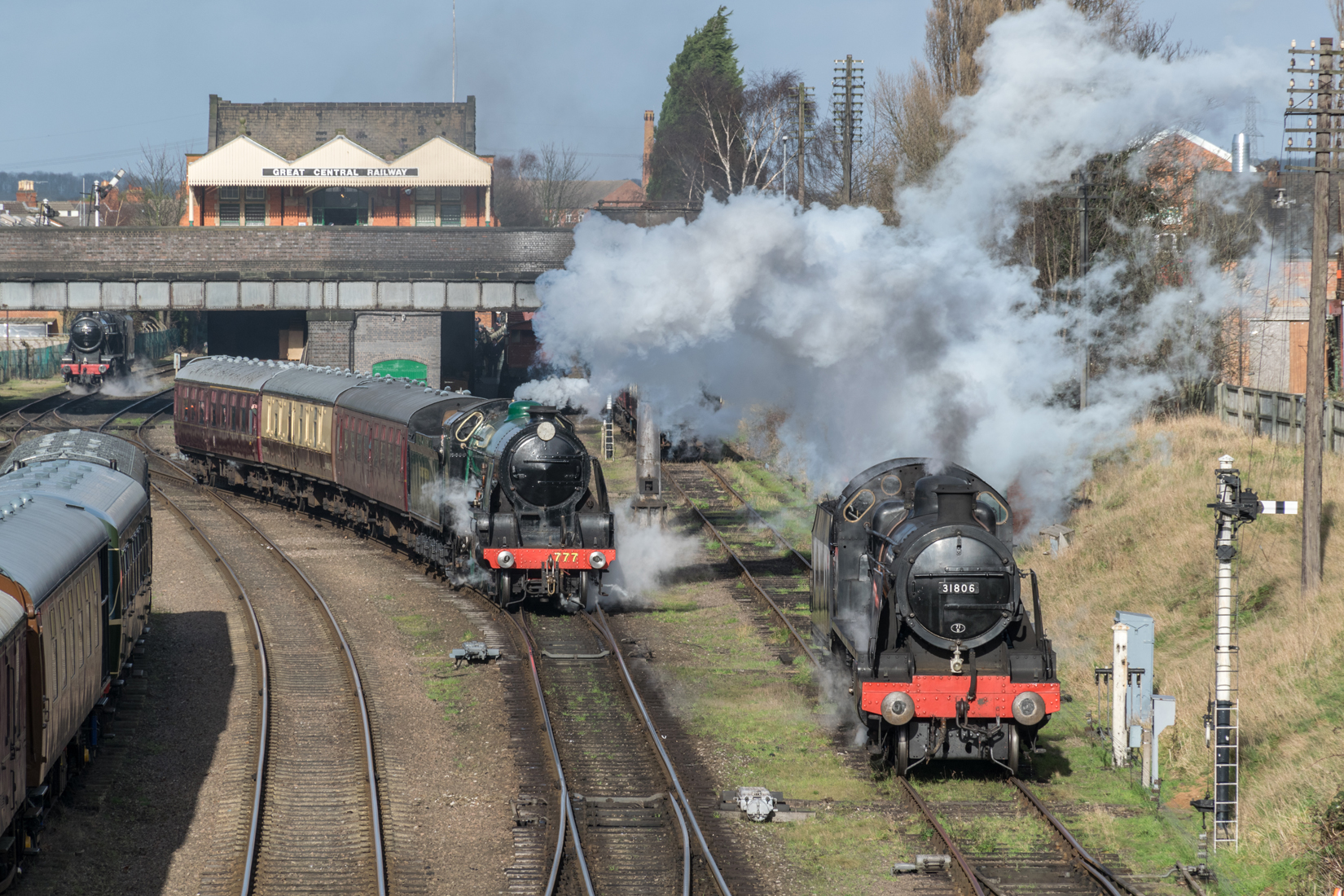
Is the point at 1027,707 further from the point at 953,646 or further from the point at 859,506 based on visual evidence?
the point at 859,506

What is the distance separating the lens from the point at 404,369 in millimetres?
54969

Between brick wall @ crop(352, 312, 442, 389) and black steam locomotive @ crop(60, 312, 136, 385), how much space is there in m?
17.6

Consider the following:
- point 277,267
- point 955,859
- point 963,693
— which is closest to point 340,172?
point 277,267

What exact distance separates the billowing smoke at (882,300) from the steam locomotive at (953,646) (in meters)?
6.00

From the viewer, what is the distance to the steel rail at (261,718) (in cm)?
1281

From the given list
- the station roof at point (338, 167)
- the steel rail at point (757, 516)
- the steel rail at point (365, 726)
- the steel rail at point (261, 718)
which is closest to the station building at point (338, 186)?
the station roof at point (338, 167)

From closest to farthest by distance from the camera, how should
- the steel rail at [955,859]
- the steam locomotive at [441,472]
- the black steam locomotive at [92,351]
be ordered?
the steel rail at [955,859], the steam locomotive at [441,472], the black steam locomotive at [92,351]

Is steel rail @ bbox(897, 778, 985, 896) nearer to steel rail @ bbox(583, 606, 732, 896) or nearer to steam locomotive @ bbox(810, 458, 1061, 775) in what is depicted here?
steam locomotive @ bbox(810, 458, 1061, 775)

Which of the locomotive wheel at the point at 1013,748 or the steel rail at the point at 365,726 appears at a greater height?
the locomotive wheel at the point at 1013,748

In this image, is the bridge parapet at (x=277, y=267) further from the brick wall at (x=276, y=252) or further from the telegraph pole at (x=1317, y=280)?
the telegraph pole at (x=1317, y=280)

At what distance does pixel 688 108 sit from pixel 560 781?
86227 millimetres

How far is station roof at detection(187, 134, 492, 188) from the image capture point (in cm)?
8150

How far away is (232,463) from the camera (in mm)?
40906

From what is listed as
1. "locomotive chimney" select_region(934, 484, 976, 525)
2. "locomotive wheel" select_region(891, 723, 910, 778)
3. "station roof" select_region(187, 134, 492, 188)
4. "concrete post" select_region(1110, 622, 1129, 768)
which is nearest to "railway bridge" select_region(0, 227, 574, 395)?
"station roof" select_region(187, 134, 492, 188)
